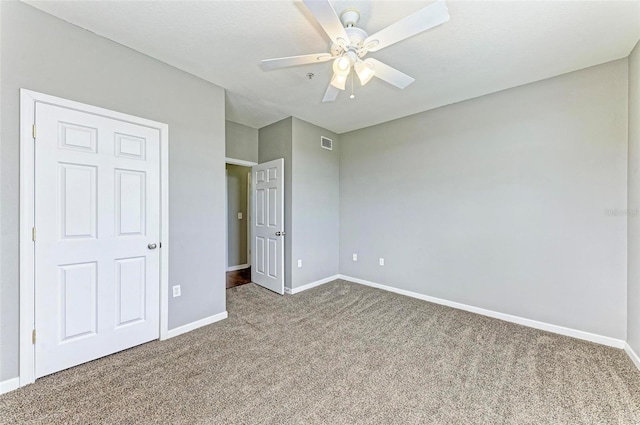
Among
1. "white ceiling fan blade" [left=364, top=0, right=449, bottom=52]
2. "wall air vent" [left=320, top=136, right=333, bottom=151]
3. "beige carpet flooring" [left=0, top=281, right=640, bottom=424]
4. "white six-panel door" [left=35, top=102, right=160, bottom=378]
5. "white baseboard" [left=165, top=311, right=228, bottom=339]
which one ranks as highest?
"wall air vent" [left=320, top=136, right=333, bottom=151]

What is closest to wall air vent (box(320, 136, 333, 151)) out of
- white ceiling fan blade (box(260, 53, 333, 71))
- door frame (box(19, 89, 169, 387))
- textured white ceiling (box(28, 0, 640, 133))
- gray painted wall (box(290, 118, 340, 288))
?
gray painted wall (box(290, 118, 340, 288))

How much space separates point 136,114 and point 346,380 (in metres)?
2.86

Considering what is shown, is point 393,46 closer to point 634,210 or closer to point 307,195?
point 307,195

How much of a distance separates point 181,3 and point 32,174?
1591mm

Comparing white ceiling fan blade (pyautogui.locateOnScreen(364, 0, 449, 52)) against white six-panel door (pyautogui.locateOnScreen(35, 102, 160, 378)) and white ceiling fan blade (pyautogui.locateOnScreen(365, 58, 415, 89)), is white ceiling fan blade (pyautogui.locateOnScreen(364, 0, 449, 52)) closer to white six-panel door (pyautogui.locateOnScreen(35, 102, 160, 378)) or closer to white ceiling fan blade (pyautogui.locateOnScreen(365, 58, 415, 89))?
white ceiling fan blade (pyautogui.locateOnScreen(365, 58, 415, 89))

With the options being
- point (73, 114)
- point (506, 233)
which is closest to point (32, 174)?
point (73, 114)

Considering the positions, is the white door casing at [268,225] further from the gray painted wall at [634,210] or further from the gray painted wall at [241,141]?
the gray painted wall at [634,210]

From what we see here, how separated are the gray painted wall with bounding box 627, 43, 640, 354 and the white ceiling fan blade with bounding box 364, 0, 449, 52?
2097 mm

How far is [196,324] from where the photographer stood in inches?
105

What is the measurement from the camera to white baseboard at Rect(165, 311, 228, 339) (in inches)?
98.2

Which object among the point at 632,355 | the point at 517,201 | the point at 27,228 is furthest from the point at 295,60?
the point at 632,355

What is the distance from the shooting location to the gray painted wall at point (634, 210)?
2.07 m

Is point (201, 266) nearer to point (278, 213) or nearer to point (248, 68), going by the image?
point (278, 213)

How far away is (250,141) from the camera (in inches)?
167
